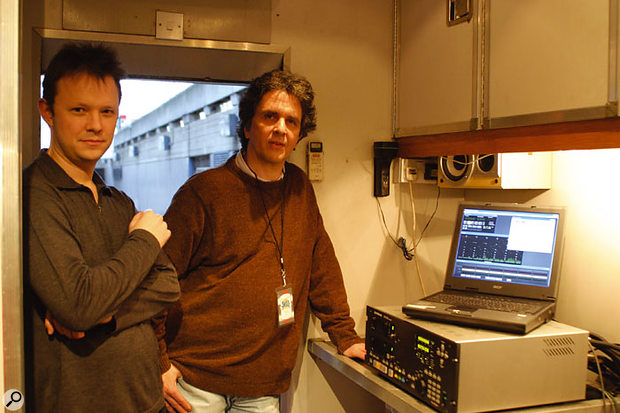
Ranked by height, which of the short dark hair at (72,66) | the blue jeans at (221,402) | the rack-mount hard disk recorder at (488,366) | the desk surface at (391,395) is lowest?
the blue jeans at (221,402)

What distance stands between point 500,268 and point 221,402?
1.04 metres

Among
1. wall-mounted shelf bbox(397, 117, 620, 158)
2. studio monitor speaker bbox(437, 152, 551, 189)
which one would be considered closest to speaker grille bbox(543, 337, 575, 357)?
wall-mounted shelf bbox(397, 117, 620, 158)

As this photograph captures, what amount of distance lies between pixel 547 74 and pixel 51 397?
1.55 m

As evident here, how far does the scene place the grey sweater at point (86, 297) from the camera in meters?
1.07

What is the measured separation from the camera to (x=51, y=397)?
1131 millimetres

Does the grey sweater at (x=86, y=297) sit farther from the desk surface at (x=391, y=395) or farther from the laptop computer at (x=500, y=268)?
the laptop computer at (x=500, y=268)

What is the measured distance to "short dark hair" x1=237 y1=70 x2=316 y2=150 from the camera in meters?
1.80

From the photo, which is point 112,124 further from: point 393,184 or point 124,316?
point 393,184

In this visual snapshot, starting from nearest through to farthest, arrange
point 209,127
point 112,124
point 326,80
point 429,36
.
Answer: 1. point 112,124
2. point 429,36
3. point 326,80
4. point 209,127

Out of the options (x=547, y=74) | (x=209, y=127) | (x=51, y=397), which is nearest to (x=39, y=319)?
(x=51, y=397)

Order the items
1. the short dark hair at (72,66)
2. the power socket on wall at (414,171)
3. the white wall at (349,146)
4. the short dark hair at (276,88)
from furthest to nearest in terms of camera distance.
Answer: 1. the power socket on wall at (414,171)
2. the white wall at (349,146)
3. the short dark hair at (276,88)
4. the short dark hair at (72,66)

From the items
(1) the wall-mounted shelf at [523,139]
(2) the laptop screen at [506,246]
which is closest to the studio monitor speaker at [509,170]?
(1) the wall-mounted shelf at [523,139]

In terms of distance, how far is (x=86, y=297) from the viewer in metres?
1.08

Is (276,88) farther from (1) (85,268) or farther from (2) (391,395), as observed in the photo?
(2) (391,395)
